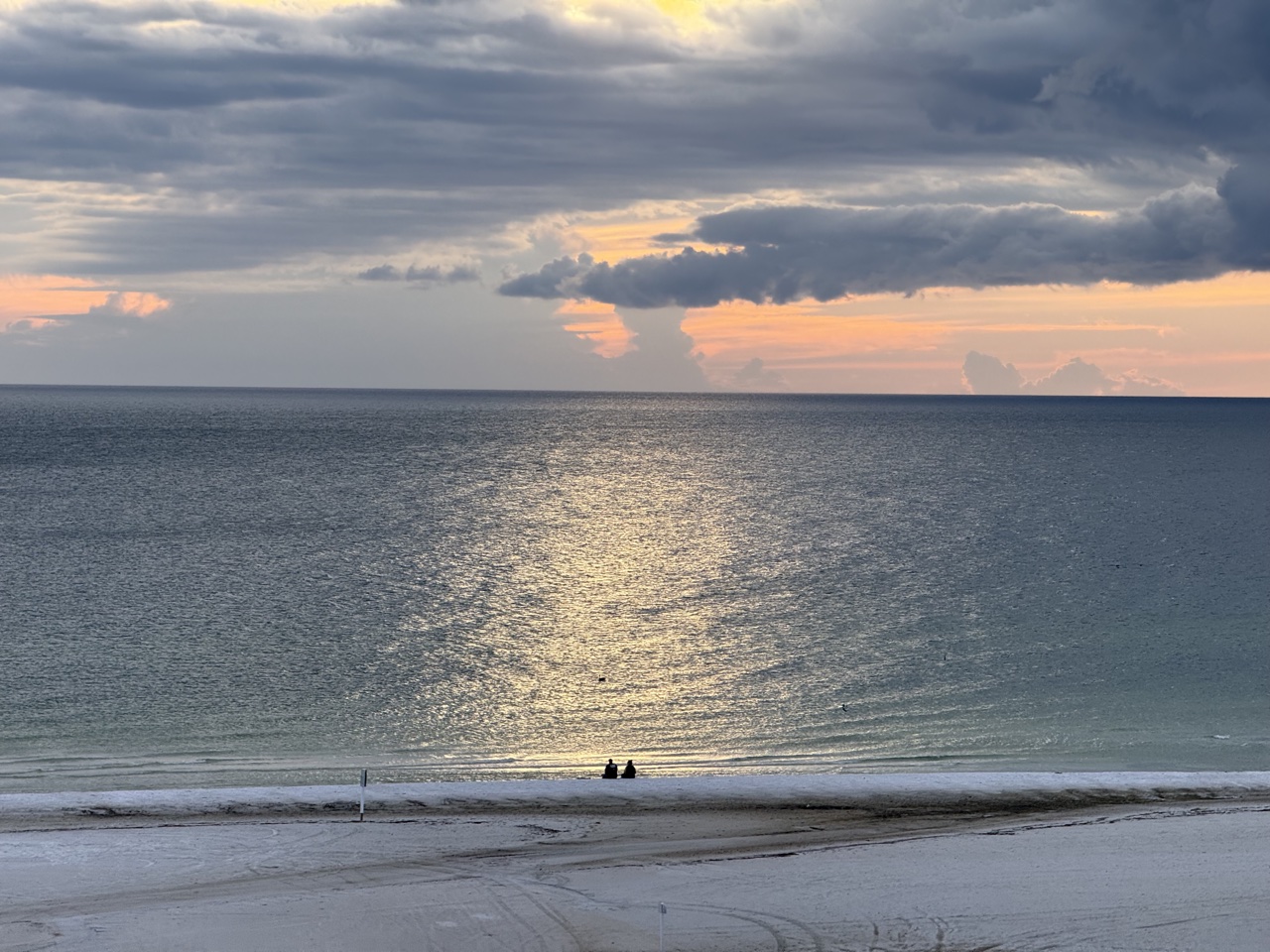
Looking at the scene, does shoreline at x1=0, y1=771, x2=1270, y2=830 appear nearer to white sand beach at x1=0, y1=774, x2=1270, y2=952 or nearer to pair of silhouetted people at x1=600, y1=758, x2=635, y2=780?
white sand beach at x1=0, y1=774, x2=1270, y2=952

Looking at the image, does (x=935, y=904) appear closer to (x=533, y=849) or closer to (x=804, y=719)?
(x=533, y=849)

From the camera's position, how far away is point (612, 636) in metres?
55.6

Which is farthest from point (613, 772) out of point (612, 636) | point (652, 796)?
point (612, 636)

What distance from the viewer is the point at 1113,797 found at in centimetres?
2906

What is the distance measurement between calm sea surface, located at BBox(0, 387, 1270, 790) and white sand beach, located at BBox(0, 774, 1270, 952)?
6737 mm

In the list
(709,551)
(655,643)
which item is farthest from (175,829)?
(709,551)

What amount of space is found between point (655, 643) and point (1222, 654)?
22.1 m

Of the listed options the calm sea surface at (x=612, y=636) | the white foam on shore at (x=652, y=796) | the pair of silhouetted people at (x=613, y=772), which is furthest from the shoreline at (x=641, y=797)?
the calm sea surface at (x=612, y=636)

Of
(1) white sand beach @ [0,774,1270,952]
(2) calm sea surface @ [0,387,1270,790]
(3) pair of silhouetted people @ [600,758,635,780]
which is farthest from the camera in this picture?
(2) calm sea surface @ [0,387,1270,790]

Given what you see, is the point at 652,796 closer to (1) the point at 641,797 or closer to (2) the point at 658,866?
(1) the point at 641,797

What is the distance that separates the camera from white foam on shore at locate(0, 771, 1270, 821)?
27.8 metres

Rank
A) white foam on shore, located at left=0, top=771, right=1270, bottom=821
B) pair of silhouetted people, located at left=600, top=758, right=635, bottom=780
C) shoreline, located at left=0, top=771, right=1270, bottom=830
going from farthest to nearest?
pair of silhouetted people, located at left=600, top=758, right=635, bottom=780 → white foam on shore, located at left=0, top=771, right=1270, bottom=821 → shoreline, located at left=0, top=771, right=1270, bottom=830

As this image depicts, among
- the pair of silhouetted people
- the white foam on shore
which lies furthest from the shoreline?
the pair of silhouetted people

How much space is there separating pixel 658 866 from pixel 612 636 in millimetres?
31486
